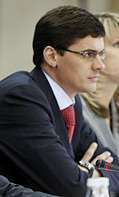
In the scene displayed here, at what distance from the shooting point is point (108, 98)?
300cm

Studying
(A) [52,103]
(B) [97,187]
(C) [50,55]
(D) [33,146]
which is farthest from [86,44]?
(B) [97,187]

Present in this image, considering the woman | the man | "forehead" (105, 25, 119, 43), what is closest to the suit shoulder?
the man

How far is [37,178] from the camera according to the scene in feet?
6.75

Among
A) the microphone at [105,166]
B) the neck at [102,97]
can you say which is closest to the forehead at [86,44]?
the microphone at [105,166]

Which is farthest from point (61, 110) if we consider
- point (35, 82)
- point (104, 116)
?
point (104, 116)

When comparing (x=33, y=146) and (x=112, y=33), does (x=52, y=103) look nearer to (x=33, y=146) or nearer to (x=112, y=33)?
(x=33, y=146)

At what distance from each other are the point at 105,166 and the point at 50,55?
0.51 metres

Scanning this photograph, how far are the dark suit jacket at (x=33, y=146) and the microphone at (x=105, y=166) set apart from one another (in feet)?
0.38

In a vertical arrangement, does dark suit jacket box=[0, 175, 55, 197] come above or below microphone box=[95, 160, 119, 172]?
above

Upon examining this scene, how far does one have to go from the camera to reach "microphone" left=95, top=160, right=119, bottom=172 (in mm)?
2257

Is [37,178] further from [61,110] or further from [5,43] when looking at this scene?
[5,43]

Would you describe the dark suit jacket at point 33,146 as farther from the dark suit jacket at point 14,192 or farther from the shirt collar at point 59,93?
the dark suit jacket at point 14,192

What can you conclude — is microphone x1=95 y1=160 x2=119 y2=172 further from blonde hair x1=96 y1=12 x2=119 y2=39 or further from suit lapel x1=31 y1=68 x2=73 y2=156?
blonde hair x1=96 y1=12 x2=119 y2=39

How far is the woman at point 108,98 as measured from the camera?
2850 mm
